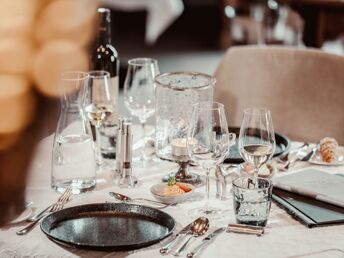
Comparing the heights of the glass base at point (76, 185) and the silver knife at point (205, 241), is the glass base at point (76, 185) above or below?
above

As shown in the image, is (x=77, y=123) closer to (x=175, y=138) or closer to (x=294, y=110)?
(x=175, y=138)

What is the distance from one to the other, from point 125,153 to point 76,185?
0.15 meters

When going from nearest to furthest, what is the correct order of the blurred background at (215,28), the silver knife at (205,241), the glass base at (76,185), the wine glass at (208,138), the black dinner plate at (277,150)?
the silver knife at (205,241)
the wine glass at (208,138)
the glass base at (76,185)
the black dinner plate at (277,150)
the blurred background at (215,28)

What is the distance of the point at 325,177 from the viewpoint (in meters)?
1.79

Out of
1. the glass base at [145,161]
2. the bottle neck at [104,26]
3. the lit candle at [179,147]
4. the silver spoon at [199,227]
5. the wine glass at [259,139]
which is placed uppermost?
the bottle neck at [104,26]

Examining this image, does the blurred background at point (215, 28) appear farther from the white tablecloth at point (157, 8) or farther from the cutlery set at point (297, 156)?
the cutlery set at point (297, 156)

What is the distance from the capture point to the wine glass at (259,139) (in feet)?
5.54

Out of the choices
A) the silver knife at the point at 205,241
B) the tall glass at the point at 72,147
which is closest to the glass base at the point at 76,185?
the tall glass at the point at 72,147

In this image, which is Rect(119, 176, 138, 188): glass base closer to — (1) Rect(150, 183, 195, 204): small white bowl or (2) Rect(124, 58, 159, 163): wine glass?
(1) Rect(150, 183, 195, 204): small white bowl

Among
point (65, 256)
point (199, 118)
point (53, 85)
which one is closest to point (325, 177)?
point (199, 118)

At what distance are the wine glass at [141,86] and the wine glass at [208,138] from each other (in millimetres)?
421

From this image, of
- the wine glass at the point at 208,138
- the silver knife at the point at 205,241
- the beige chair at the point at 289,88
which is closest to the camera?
the silver knife at the point at 205,241

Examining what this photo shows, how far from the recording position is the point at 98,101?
2.03 meters

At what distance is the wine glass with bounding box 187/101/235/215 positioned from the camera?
164cm
